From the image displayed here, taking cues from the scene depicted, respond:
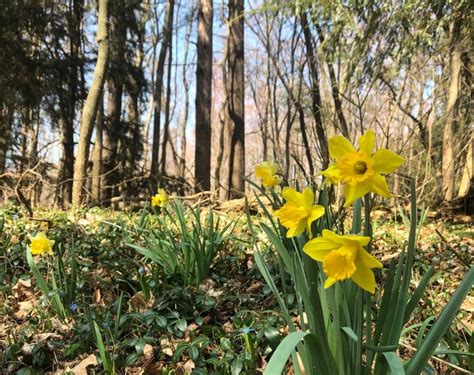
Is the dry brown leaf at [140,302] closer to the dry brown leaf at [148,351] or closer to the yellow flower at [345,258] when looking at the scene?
the dry brown leaf at [148,351]

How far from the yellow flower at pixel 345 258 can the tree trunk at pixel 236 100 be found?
6.57 meters

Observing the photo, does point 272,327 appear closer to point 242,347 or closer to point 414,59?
point 242,347

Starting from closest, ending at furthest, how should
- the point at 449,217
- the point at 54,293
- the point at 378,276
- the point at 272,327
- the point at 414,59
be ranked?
1. the point at 272,327
2. the point at 54,293
3. the point at 378,276
4. the point at 449,217
5. the point at 414,59

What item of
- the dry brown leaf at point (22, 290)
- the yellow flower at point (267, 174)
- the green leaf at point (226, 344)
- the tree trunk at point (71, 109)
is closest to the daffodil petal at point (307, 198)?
the yellow flower at point (267, 174)

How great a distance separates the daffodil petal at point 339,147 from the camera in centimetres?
93

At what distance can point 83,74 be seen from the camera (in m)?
8.41

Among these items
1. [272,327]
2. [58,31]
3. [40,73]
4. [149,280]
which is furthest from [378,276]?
[58,31]

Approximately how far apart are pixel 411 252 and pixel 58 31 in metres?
8.71

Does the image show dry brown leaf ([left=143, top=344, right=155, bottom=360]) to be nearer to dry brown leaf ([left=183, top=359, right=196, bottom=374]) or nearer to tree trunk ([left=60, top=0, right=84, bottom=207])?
dry brown leaf ([left=183, top=359, right=196, bottom=374])

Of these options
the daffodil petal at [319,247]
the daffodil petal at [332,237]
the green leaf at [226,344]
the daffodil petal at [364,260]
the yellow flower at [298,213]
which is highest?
the yellow flower at [298,213]

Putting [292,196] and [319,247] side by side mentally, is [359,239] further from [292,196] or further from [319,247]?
[292,196]

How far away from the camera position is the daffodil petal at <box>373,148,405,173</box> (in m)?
0.89

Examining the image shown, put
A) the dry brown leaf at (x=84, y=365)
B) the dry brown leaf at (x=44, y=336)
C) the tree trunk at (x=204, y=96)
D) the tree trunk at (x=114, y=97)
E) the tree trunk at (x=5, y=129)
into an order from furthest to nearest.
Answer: the tree trunk at (x=114, y=97) < the tree trunk at (x=204, y=96) < the tree trunk at (x=5, y=129) < the dry brown leaf at (x=44, y=336) < the dry brown leaf at (x=84, y=365)

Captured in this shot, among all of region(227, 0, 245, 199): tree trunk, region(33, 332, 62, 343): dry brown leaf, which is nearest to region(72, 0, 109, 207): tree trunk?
region(227, 0, 245, 199): tree trunk
